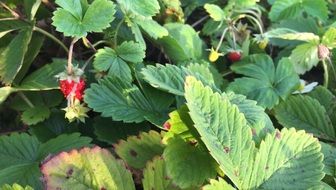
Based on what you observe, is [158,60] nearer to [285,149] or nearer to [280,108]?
[280,108]

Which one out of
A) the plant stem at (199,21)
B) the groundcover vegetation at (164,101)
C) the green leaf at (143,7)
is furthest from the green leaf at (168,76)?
the plant stem at (199,21)

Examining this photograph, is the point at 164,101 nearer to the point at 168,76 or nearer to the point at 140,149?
the point at 168,76

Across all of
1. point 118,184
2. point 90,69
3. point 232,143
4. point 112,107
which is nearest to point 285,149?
point 232,143

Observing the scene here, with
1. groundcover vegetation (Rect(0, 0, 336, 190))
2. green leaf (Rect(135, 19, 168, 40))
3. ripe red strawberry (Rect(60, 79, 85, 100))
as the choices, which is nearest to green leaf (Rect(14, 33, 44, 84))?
groundcover vegetation (Rect(0, 0, 336, 190))

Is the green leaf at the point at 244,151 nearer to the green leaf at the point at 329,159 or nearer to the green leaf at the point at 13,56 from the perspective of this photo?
the green leaf at the point at 329,159

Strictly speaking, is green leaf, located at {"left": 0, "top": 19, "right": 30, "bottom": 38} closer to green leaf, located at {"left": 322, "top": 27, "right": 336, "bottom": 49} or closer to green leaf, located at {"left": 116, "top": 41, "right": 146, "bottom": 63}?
green leaf, located at {"left": 116, "top": 41, "right": 146, "bottom": 63}
